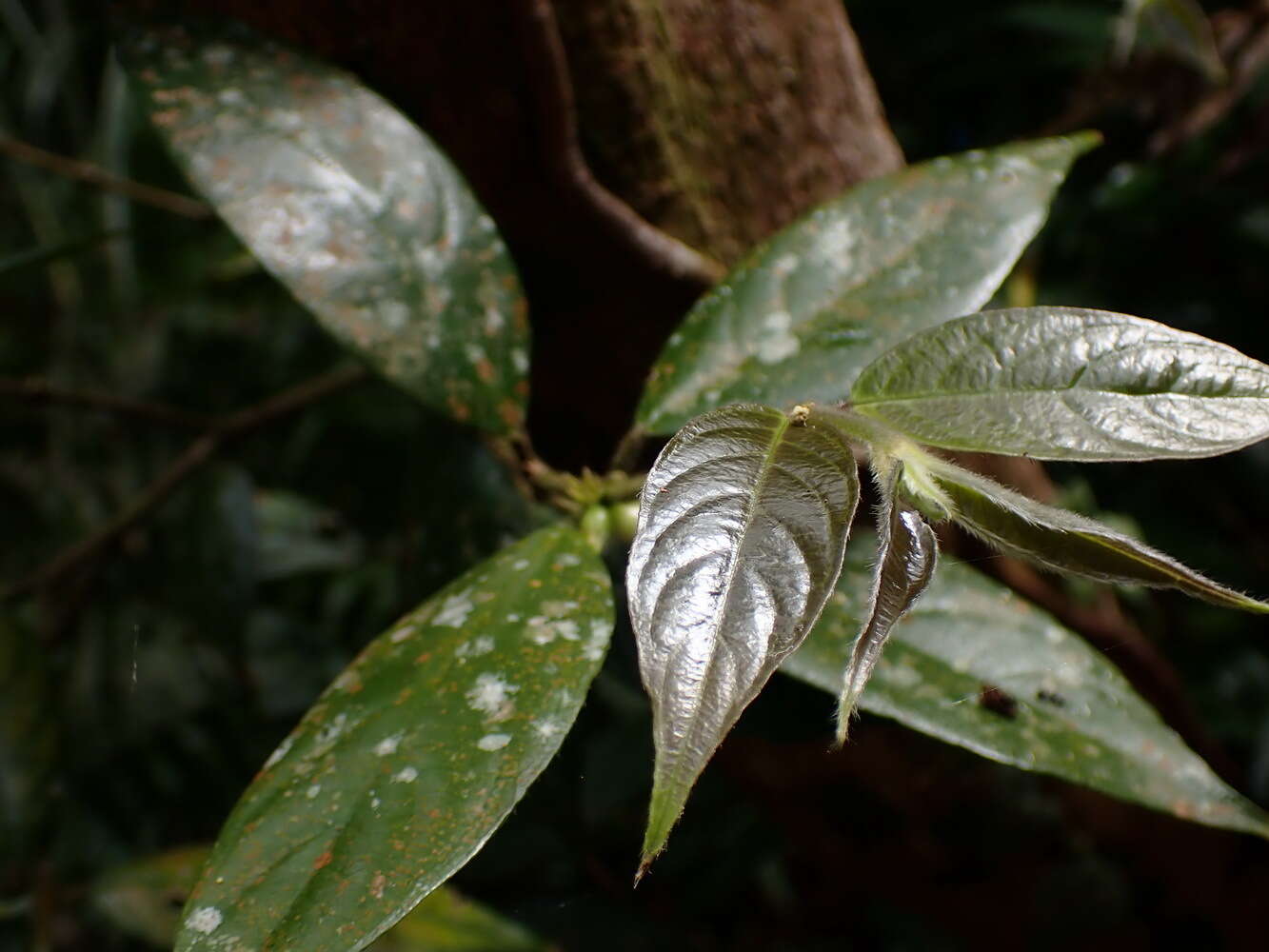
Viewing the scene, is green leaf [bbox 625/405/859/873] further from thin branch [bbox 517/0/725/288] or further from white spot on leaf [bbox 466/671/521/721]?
thin branch [bbox 517/0/725/288]

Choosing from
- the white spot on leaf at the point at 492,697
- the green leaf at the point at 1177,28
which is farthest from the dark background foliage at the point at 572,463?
the white spot on leaf at the point at 492,697

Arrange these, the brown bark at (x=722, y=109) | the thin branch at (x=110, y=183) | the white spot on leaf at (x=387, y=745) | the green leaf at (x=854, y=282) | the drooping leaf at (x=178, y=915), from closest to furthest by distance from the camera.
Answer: the white spot on leaf at (x=387, y=745), the green leaf at (x=854, y=282), the brown bark at (x=722, y=109), the drooping leaf at (x=178, y=915), the thin branch at (x=110, y=183)

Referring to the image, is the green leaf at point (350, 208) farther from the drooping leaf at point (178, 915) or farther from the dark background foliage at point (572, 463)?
the drooping leaf at point (178, 915)

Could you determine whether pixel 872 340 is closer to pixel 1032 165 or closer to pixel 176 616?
pixel 1032 165

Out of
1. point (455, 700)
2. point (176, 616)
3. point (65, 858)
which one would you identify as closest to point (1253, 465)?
point (455, 700)

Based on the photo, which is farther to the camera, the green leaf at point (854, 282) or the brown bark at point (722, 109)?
the brown bark at point (722, 109)

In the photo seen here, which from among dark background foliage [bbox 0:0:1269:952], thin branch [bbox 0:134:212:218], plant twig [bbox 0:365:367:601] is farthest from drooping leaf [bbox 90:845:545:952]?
thin branch [bbox 0:134:212:218]

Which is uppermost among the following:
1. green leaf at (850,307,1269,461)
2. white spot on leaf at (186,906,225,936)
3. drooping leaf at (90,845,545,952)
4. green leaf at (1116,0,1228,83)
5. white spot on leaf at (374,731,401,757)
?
green leaf at (1116,0,1228,83)
